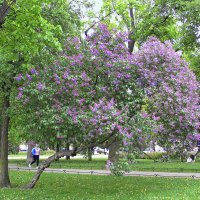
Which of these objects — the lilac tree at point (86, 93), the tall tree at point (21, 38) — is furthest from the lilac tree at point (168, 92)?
the tall tree at point (21, 38)

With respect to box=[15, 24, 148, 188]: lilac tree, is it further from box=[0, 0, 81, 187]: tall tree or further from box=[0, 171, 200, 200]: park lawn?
box=[0, 171, 200, 200]: park lawn

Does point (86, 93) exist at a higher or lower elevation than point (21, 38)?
lower

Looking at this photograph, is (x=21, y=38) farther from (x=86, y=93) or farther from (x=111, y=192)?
(x=111, y=192)

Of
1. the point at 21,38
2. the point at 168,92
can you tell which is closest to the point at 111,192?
the point at 168,92

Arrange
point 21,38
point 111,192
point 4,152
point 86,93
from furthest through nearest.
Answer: point 4,152 → point 111,192 → point 86,93 → point 21,38

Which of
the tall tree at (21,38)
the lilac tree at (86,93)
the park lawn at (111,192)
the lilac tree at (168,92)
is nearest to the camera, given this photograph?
the tall tree at (21,38)

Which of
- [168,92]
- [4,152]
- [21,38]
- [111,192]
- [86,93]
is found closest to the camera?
[21,38]

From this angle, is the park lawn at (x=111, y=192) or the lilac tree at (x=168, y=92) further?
the lilac tree at (x=168, y=92)

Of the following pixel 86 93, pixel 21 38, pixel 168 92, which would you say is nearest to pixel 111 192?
pixel 86 93

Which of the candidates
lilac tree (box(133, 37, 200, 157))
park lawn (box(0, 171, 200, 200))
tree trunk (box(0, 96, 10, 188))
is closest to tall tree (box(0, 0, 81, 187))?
tree trunk (box(0, 96, 10, 188))

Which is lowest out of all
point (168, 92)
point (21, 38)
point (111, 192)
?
point (111, 192)

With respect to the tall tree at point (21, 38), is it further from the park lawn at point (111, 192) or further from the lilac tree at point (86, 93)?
the park lawn at point (111, 192)

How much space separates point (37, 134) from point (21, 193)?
1.98 m

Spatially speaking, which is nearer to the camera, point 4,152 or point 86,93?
point 86,93
